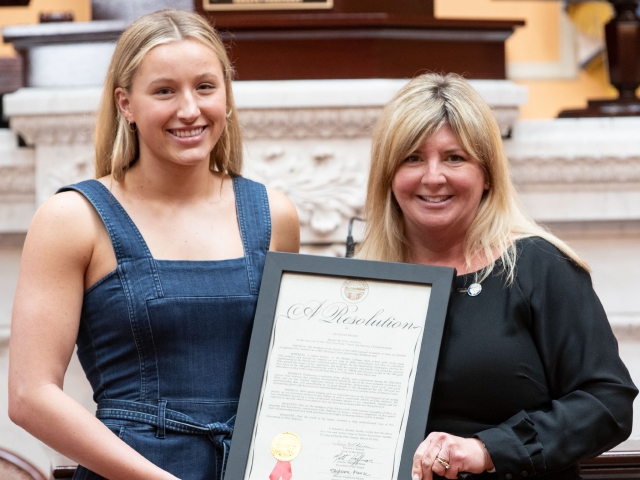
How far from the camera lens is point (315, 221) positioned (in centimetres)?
198

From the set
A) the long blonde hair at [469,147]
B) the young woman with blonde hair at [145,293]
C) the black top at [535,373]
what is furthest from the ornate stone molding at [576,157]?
the young woman with blonde hair at [145,293]

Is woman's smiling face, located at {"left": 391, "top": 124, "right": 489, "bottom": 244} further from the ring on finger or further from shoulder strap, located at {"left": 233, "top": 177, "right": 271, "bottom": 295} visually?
the ring on finger

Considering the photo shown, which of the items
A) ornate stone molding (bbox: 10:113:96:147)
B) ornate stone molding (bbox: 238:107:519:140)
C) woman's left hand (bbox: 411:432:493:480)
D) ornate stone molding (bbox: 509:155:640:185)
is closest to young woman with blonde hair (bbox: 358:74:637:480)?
woman's left hand (bbox: 411:432:493:480)

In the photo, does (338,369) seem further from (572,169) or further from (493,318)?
(572,169)

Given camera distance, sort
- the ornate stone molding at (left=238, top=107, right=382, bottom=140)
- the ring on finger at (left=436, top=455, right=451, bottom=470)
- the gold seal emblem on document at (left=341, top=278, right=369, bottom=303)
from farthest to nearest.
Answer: the ornate stone molding at (left=238, top=107, right=382, bottom=140), the gold seal emblem on document at (left=341, top=278, right=369, bottom=303), the ring on finger at (left=436, top=455, right=451, bottom=470)

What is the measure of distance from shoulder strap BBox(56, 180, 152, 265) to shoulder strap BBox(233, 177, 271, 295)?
16 cm

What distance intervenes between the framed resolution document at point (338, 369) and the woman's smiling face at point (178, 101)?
21cm

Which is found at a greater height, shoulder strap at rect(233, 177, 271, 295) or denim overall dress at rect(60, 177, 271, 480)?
shoulder strap at rect(233, 177, 271, 295)

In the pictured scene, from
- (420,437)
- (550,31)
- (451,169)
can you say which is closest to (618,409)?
(420,437)

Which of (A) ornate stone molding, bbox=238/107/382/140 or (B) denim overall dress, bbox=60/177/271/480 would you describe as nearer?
(B) denim overall dress, bbox=60/177/271/480

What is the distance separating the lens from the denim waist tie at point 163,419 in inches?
54.9

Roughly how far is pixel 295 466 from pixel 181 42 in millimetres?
652

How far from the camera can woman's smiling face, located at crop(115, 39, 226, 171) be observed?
4.54ft

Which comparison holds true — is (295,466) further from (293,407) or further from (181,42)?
(181,42)
